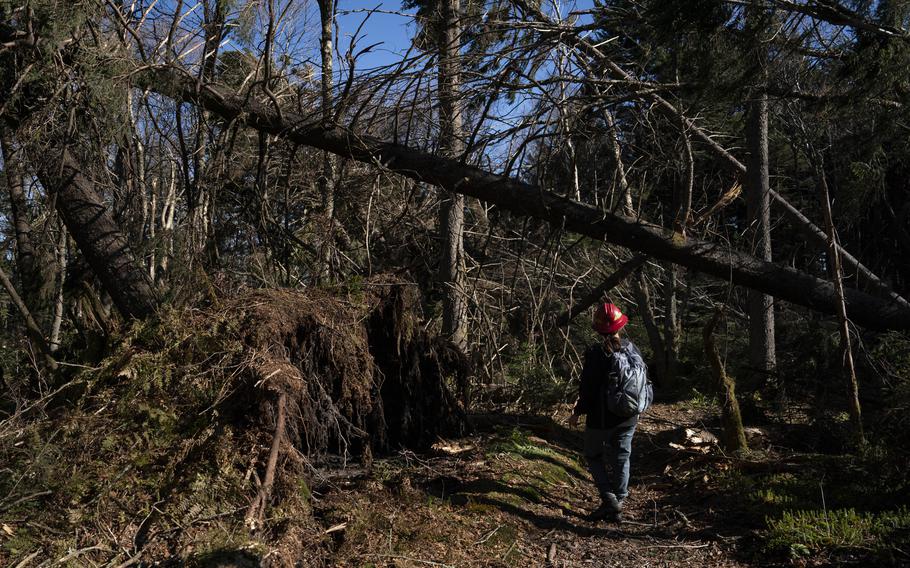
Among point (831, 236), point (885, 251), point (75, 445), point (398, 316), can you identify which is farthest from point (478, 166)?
point (885, 251)

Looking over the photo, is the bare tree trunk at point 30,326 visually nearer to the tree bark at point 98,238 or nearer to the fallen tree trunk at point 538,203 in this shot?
the tree bark at point 98,238

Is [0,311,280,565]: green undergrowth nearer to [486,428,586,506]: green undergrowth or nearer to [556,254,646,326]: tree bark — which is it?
[486,428,586,506]: green undergrowth

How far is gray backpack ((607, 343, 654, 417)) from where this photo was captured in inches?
215

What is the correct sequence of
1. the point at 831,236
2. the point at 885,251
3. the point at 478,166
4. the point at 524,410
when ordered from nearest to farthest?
the point at 831,236
the point at 478,166
the point at 524,410
the point at 885,251

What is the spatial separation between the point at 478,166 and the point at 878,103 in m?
4.22

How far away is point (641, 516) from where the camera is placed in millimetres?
5957

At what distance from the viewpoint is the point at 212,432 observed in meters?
4.84

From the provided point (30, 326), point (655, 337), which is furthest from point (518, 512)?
point (655, 337)

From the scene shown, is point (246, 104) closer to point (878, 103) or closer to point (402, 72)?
point (402, 72)

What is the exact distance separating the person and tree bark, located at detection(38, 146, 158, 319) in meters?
3.98

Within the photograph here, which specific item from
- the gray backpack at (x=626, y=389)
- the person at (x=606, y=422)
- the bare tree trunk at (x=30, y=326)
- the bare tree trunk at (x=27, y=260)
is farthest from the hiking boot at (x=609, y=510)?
the bare tree trunk at (x=27, y=260)

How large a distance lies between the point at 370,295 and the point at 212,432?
6.79 feet

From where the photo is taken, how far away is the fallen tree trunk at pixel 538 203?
6953 millimetres

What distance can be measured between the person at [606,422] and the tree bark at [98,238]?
13.1ft
